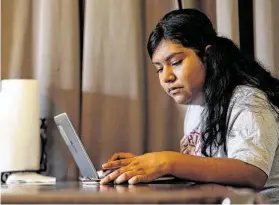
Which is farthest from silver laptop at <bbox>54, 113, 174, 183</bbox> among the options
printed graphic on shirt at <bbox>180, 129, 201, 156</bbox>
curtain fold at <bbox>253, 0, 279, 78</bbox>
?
curtain fold at <bbox>253, 0, 279, 78</bbox>

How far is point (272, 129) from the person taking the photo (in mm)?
1204

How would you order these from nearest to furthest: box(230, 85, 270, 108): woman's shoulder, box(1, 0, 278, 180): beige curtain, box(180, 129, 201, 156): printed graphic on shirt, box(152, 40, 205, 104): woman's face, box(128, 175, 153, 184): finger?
box(128, 175, 153, 184): finger, box(230, 85, 270, 108): woman's shoulder, box(152, 40, 205, 104): woman's face, box(180, 129, 201, 156): printed graphic on shirt, box(1, 0, 278, 180): beige curtain

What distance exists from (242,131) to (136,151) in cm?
57

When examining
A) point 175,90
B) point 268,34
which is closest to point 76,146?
point 175,90

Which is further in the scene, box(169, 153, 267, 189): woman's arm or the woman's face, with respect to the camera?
the woman's face

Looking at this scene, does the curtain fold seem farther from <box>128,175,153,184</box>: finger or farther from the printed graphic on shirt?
<box>128,175,153,184</box>: finger

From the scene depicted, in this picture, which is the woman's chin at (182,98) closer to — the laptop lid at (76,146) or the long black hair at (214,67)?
the long black hair at (214,67)

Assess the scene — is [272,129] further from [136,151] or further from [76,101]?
[76,101]

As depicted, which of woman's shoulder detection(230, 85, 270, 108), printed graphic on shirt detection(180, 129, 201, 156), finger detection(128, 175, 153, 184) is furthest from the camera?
printed graphic on shirt detection(180, 129, 201, 156)

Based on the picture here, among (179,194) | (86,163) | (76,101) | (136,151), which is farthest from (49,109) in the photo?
(179,194)

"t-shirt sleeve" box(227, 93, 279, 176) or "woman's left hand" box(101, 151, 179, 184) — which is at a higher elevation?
"t-shirt sleeve" box(227, 93, 279, 176)

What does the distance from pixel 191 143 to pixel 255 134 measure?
0.40 m

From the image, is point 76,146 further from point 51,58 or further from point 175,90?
point 51,58

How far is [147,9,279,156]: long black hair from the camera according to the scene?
1311 mm
